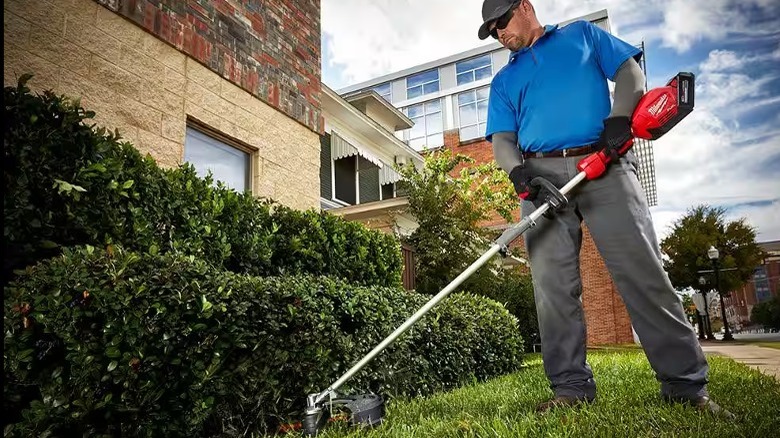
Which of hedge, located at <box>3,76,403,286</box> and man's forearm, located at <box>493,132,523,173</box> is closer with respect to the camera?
hedge, located at <box>3,76,403,286</box>

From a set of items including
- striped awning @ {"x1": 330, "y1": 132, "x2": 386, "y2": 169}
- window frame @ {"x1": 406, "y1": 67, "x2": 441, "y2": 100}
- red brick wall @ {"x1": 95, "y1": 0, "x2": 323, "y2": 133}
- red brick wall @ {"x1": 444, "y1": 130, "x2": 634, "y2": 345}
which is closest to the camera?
red brick wall @ {"x1": 95, "y1": 0, "x2": 323, "y2": 133}

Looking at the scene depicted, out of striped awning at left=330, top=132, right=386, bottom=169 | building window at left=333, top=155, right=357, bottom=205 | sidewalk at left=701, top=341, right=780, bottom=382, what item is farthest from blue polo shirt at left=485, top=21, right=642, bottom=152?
building window at left=333, top=155, right=357, bottom=205

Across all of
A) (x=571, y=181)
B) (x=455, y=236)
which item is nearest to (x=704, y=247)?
(x=455, y=236)

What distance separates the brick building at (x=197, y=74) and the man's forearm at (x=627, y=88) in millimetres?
3288

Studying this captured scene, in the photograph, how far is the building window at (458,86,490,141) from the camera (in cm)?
2134

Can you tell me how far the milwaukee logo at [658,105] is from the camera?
7.93ft

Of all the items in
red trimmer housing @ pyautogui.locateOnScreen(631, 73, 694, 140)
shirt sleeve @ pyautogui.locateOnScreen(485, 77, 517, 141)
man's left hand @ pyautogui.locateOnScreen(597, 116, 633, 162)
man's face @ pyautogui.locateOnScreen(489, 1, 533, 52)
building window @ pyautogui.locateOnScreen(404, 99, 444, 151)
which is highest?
building window @ pyautogui.locateOnScreen(404, 99, 444, 151)

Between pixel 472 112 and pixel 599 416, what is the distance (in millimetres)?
21617

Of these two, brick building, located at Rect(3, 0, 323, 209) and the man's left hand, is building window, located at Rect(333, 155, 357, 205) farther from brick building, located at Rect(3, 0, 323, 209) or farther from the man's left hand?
the man's left hand

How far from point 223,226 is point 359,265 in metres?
1.56

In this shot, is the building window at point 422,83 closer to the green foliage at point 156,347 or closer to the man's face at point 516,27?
the man's face at point 516,27

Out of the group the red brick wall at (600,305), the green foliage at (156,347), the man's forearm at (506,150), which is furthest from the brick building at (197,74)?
the red brick wall at (600,305)

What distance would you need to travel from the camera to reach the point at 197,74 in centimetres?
469

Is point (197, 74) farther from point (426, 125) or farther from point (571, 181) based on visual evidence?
point (426, 125)
